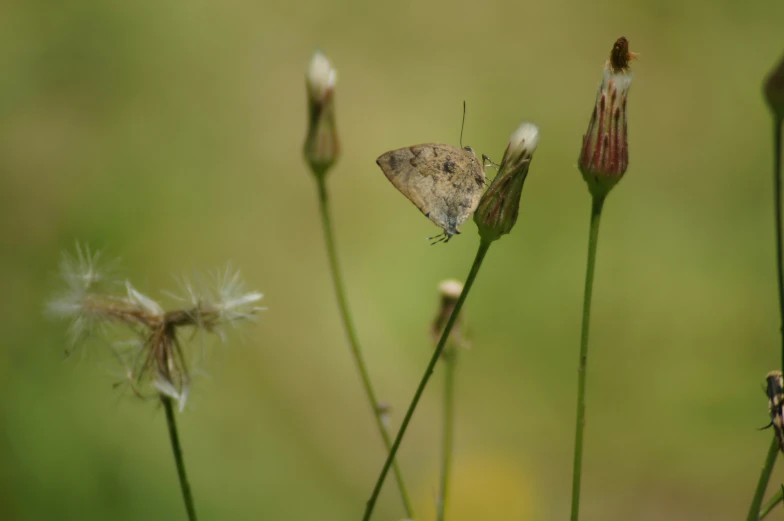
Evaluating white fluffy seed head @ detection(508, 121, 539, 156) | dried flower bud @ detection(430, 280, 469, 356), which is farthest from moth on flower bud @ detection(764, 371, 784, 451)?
dried flower bud @ detection(430, 280, 469, 356)

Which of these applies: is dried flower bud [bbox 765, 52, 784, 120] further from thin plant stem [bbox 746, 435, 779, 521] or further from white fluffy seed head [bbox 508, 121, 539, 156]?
thin plant stem [bbox 746, 435, 779, 521]

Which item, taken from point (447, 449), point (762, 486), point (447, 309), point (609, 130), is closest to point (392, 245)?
point (447, 309)

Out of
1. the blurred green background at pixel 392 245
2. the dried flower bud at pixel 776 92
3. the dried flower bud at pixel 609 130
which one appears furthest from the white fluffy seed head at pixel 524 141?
the blurred green background at pixel 392 245

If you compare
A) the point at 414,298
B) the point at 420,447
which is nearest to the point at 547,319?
the point at 414,298

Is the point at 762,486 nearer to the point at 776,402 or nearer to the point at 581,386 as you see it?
the point at 776,402

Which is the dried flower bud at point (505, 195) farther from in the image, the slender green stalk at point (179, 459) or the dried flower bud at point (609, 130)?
the slender green stalk at point (179, 459)

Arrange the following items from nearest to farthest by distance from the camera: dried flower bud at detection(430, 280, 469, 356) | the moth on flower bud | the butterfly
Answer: the moth on flower bud, the butterfly, dried flower bud at detection(430, 280, 469, 356)
